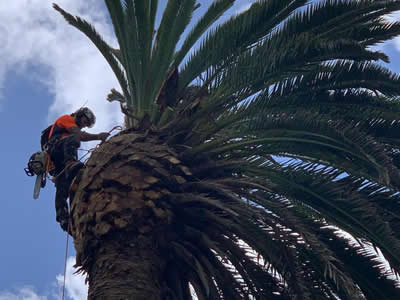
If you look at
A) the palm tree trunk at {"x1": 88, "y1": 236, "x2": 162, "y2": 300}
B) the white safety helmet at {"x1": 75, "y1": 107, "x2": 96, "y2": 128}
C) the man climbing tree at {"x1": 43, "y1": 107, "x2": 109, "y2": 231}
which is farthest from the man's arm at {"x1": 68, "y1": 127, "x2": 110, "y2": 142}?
the palm tree trunk at {"x1": 88, "y1": 236, "x2": 162, "y2": 300}

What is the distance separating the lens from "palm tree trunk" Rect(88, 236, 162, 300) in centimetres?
654

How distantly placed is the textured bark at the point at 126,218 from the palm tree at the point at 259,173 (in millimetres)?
16

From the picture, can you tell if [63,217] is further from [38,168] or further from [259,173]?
[259,173]

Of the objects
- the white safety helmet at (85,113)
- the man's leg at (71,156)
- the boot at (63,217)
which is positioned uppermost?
the white safety helmet at (85,113)

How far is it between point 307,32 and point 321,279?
3.17m

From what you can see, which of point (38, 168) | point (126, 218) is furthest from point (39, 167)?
point (126, 218)

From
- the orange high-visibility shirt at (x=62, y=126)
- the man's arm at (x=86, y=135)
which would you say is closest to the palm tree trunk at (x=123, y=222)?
the man's arm at (x=86, y=135)

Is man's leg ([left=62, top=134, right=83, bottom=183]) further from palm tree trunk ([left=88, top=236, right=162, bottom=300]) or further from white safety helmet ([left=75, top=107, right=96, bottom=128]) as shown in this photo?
palm tree trunk ([left=88, top=236, right=162, bottom=300])

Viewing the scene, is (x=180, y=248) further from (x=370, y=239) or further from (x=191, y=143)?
(x=370, y=239)

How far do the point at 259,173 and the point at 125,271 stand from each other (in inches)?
85.8

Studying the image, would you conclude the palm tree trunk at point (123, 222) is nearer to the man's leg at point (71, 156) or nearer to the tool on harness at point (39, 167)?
the man's leg at point (71, 156)

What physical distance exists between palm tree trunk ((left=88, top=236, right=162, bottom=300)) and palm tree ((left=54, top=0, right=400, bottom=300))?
0.6 inches

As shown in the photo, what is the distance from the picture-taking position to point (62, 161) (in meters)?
8.66

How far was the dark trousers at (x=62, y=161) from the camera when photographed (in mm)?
8422
